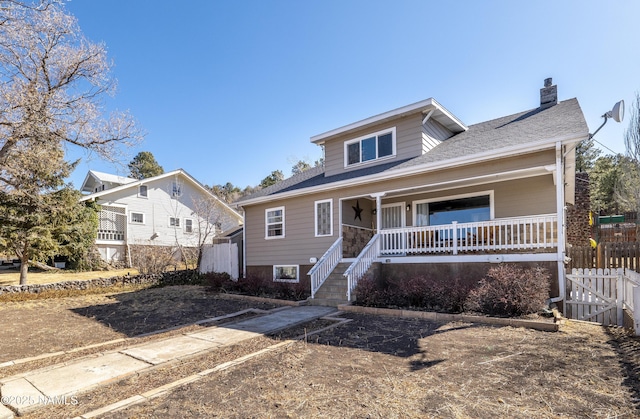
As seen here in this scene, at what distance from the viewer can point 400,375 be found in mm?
4180

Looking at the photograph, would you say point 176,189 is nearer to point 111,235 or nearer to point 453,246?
point 111,235

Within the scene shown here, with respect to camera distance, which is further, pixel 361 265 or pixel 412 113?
pixel 412 113

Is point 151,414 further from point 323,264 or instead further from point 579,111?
point 579,111

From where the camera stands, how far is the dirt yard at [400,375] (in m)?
3.34

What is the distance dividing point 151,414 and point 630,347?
20.6 ft

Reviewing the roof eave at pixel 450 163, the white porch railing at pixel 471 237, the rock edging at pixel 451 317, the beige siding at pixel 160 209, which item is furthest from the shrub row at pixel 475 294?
the beige siding at pixel 160 209

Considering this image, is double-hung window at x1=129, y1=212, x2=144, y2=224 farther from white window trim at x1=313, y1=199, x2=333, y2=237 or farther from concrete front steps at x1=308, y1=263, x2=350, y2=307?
concrete front steps at x1=308, y1=263, x2=350, y2=307

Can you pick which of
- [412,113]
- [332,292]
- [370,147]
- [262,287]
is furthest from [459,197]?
[262,287]

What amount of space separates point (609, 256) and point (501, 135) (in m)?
4.28

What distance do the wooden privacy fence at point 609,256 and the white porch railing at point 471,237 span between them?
1154 millimetres

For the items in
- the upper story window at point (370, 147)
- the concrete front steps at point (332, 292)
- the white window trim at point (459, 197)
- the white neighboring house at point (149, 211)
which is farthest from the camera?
the white neighboring house at point (149, 211)

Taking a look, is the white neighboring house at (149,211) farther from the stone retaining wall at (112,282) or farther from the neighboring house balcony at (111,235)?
the stone retaining wall at (112,282)

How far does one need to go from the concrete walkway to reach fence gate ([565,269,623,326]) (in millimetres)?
6453

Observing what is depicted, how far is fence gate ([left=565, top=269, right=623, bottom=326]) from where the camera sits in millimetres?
7418
